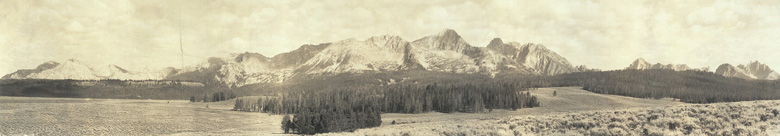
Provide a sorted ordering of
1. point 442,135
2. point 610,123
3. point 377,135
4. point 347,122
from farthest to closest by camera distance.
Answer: point 347,122 < point 377,135 < point 442,135 < point 610,123

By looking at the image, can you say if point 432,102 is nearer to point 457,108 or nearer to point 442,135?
point 457,108

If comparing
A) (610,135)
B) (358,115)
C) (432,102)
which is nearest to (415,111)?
(432,102)

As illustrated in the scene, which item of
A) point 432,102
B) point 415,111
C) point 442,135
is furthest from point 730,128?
point 432,102

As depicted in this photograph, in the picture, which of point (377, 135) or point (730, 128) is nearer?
point (730, 128)

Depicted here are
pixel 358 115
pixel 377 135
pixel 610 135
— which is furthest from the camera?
pixel 358 115

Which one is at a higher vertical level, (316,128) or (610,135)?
(610,135)

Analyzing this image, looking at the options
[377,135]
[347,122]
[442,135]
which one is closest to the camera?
[442,135]

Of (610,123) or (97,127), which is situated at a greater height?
(610,123)

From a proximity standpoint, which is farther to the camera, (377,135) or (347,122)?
(347,122)

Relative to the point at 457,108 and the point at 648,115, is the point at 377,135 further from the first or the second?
the point at 457,108
